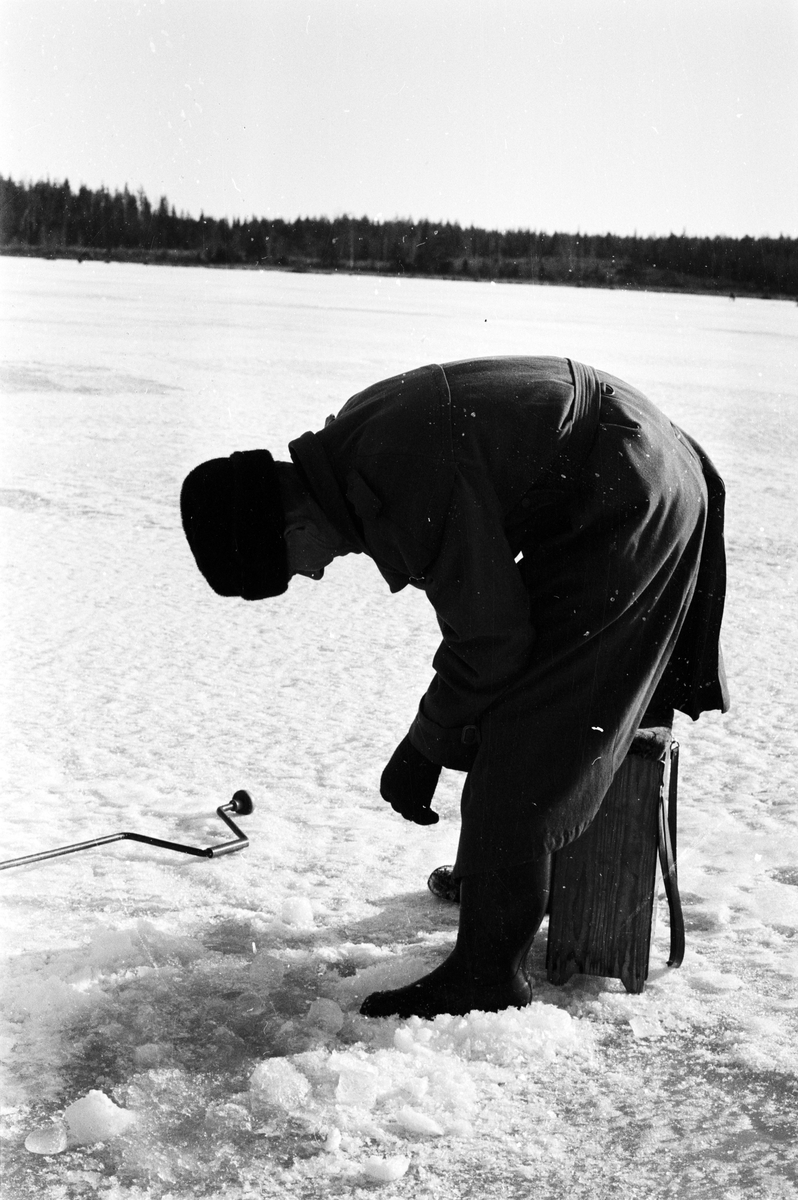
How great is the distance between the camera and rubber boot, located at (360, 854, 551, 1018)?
88.2 inches

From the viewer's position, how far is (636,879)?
96.7 inches

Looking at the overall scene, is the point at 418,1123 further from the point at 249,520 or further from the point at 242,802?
the point at 242,802

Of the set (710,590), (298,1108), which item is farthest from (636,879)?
(298,1108)

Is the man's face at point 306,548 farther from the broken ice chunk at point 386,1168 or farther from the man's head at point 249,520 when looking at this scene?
the broken ice chunk at point 386,1168

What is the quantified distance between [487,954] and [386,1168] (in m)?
0.47

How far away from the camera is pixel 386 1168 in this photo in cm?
194

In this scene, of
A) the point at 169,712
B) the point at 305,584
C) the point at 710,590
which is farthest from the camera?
the point at 305,584

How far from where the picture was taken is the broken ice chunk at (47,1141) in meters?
Result: 2.01

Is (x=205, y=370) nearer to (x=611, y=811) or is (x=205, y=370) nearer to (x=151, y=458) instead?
(x=151, y=458)

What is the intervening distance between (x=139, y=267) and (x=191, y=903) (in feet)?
129

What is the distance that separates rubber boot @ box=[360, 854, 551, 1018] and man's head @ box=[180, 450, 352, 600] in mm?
687

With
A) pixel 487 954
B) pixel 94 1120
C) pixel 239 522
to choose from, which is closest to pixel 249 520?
pixel 239 522

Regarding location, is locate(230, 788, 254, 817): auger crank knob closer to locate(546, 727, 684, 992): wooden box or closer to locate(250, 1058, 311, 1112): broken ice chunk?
locate(546, 727, 684, 992): wooden box

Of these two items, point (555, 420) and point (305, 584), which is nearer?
point (555, 420)
